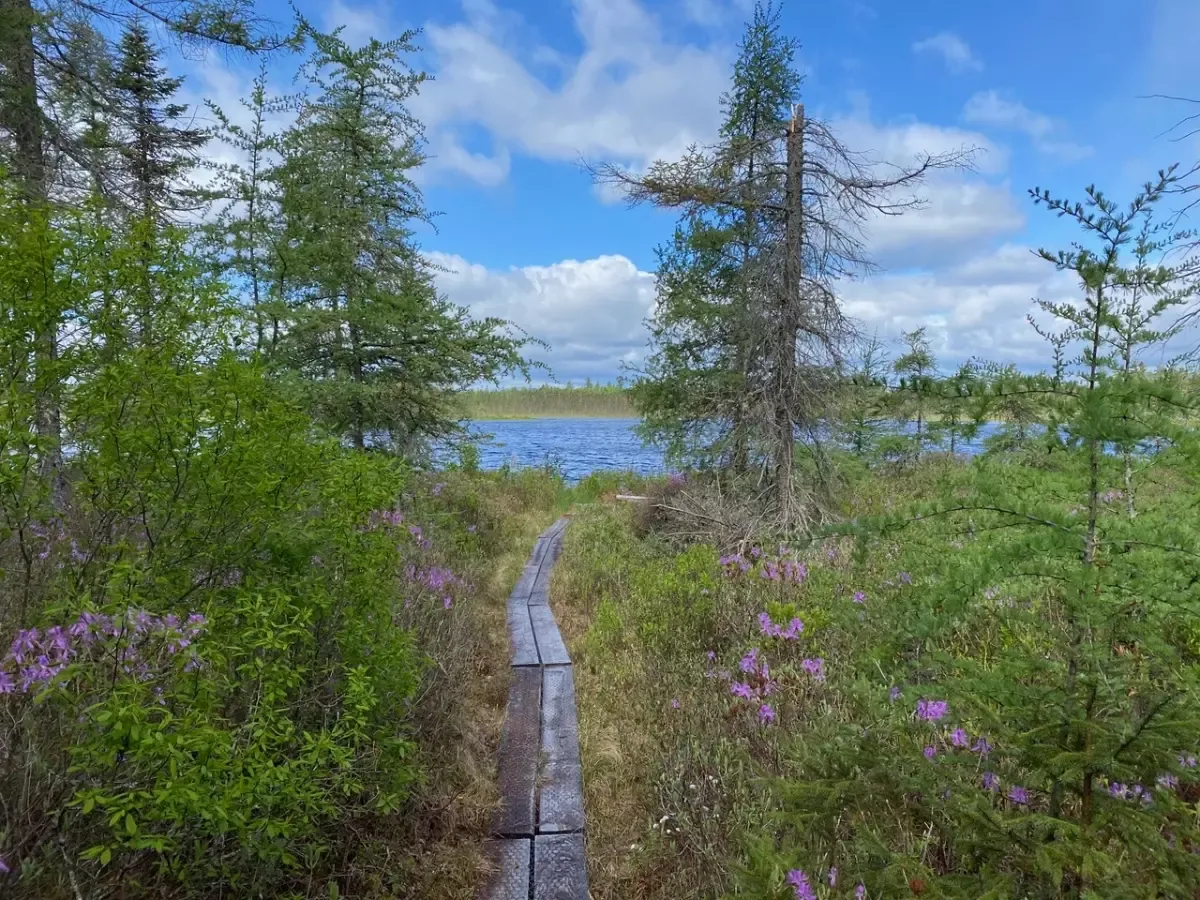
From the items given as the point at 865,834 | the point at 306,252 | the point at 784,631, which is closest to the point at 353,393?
the point at 306,252

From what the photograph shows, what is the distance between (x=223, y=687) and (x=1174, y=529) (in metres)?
3.02

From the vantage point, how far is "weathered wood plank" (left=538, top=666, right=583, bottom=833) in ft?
11.0

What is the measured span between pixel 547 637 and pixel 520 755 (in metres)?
2.06

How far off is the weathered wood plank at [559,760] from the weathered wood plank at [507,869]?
0.53 ft

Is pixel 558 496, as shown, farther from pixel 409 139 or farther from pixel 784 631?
pixel 784 631

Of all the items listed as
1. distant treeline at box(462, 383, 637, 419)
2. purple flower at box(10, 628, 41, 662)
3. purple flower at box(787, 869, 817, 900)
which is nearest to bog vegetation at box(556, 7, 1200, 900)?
purple flower at box(787, 869, 817, 900)

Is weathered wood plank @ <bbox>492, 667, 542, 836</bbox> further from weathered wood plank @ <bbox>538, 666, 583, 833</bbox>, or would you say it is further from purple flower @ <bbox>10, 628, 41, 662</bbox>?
purple flower @ <bbox>10, 628, 41, 662</bbox>

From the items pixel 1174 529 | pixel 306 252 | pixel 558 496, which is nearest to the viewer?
pixel 1174 529

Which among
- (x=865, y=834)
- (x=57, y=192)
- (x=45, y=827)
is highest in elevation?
(x=57, y=192)

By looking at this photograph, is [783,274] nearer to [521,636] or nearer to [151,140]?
[521,636]

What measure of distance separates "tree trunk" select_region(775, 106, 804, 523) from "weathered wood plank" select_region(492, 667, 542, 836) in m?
4.31

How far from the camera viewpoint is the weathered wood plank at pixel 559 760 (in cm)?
336

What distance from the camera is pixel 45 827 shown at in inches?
76.1

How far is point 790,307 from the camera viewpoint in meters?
8.02
